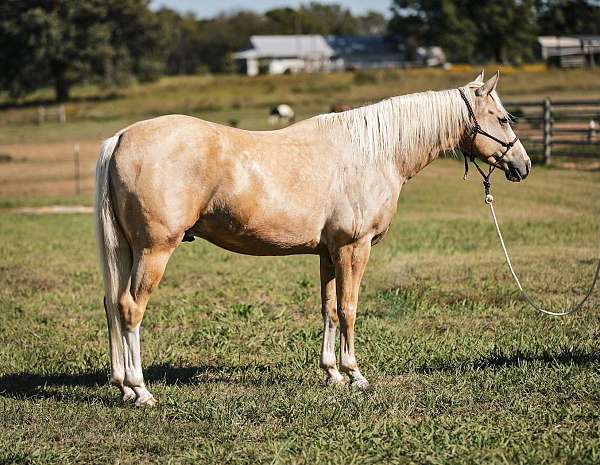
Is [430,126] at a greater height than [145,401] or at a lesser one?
greater

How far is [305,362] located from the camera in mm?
6625

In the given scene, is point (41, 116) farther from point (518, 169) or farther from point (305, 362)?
point (518, 169)

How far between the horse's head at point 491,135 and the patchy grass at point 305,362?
1.55 metres

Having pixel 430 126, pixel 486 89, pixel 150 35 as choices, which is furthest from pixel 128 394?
pixel 150 35

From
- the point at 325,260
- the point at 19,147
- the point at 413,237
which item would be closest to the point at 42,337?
the point at 325,260

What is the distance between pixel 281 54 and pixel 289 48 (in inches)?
61.2

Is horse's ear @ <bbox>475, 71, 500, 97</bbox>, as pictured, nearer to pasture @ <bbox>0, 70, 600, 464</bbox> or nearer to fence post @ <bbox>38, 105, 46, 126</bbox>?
pasture @ <bbox>0, 70, 600, 464</bbox>

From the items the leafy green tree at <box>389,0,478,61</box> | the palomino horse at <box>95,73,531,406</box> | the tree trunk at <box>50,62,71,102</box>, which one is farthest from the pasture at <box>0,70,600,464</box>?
the leafy green tree at <box>389,0,478,61</box>

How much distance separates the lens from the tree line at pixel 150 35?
5803 centimetres

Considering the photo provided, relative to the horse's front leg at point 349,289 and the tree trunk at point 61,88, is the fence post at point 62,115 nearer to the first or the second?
the tree trunk at point 61,88

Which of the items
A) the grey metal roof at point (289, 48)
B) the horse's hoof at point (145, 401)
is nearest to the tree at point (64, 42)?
the grey metal roof at point (289, 48)

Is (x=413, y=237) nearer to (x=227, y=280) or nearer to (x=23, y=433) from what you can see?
(x=227, y=280)

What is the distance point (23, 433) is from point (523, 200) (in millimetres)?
13539

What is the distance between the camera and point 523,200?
16750mm
